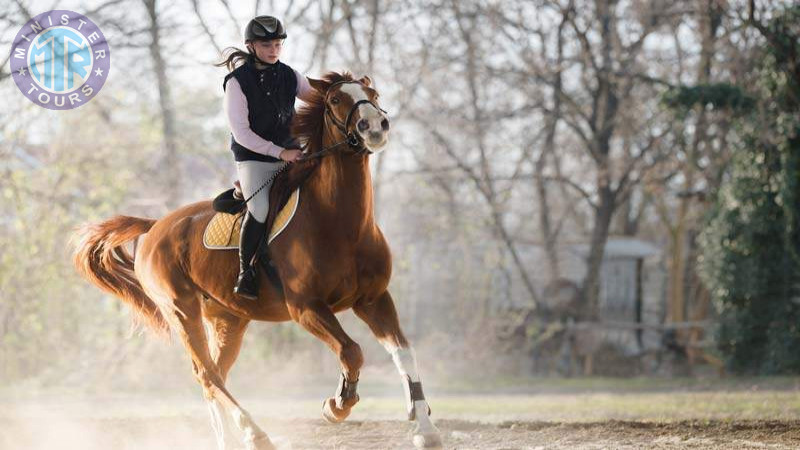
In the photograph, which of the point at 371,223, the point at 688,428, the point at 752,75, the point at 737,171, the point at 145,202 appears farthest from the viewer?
the point at 752,75

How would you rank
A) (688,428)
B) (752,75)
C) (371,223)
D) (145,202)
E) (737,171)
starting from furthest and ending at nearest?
(752,75)
(145,202)
(737,171)
(688,428)
(371,223)

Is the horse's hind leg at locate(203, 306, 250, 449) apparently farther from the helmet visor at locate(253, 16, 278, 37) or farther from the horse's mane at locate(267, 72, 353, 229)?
the helmet visor at locate(253, 16, 278, 37)

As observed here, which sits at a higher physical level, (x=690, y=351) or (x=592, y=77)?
(x=592, y=77)

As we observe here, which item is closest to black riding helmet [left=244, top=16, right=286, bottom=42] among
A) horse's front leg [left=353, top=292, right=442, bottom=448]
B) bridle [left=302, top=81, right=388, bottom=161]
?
bridle [left=302, top=81, right=388, bottom=161]

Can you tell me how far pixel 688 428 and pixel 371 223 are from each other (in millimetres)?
3611

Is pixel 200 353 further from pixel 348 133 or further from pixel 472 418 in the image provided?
pixel 472 418

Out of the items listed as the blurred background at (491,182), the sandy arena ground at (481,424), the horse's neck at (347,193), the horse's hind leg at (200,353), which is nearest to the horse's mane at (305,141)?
the horse's neck at (347,193)

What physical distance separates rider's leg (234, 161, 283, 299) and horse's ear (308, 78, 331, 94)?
24.9 inches

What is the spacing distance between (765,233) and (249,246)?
12929mm

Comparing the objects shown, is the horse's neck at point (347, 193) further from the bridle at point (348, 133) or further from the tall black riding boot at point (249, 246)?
the tall black riding boot at point (249, 246)

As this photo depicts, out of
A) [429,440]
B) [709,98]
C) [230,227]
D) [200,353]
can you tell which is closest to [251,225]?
[230,227]

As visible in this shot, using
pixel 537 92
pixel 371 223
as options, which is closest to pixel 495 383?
pixel 537 92

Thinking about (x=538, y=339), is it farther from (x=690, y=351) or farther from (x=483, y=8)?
(x=483, y=8)

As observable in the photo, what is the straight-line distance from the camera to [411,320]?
73.2 feet
